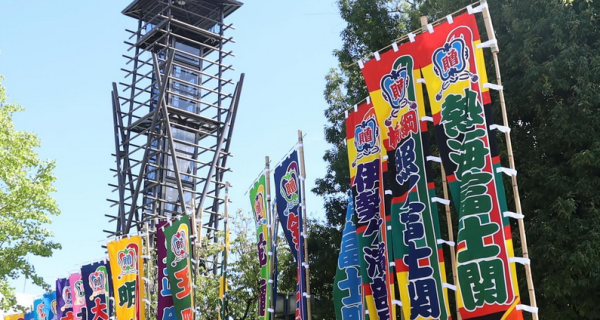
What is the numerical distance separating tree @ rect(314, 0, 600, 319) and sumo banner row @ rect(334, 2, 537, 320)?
6.01 ft

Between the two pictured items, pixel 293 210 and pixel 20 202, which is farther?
pixel 20 202

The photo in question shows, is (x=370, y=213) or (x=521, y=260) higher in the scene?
(x=370, y=213)

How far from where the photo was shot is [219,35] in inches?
1118

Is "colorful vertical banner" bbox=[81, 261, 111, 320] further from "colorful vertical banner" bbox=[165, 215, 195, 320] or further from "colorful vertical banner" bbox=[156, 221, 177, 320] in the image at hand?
"colorful vertical banner" bbox=[165, 215, 195, 320]

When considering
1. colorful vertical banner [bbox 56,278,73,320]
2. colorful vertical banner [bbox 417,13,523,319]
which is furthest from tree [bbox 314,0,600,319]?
colorful vertical banner [bbox 56,278,73,320]

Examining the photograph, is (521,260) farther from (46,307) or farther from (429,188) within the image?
(46,307)

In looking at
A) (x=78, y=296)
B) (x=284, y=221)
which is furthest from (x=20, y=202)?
(x=284, y=221)

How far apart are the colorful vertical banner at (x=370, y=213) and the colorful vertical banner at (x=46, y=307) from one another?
13.9 m

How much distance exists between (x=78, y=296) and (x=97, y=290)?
1.50m

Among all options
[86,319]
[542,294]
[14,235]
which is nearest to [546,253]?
[542,294]

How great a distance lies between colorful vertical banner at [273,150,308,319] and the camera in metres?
11.0

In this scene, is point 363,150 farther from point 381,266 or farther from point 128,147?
point 128,147

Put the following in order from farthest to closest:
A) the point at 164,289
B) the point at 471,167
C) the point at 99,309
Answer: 1. the point at 99,309
2. the point at 164,289
3. the point at 471,167

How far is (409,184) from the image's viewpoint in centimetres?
848
